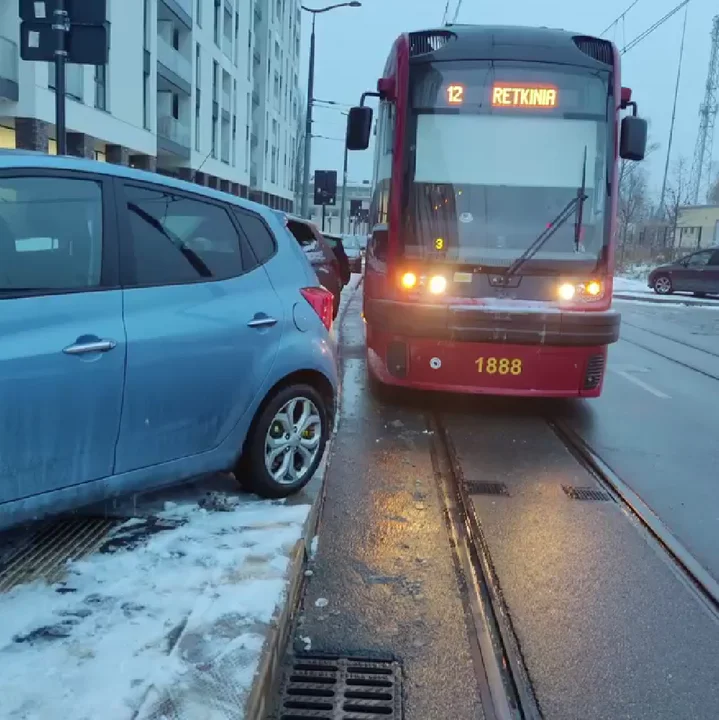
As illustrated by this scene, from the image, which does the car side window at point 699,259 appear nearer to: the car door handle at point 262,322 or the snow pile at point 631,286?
the snow pile at point 631,286

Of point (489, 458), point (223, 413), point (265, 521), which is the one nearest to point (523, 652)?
point (265, 521)

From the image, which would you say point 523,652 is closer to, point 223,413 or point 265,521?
point 265,521

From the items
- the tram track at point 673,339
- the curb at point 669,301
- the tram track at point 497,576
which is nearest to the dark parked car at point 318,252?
the tram track at point 673,339

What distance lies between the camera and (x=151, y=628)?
3.06 metres

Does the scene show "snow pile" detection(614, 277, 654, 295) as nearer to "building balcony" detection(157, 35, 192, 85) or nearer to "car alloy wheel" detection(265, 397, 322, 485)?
"building balcony" detection(157, 35, 192, 85)

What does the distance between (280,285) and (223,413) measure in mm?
900

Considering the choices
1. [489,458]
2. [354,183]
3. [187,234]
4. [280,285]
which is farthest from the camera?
[354,183]

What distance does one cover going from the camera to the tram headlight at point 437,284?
7160mm

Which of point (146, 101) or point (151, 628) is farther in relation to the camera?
point (146, 101)

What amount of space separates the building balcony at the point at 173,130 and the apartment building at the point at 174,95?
0.14 feet

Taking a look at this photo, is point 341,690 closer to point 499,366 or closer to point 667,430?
point 499,366

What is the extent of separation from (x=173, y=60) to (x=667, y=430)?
2952 cm

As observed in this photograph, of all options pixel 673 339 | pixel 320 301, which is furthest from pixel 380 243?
pixel 673 339

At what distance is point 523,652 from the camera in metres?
3.37
